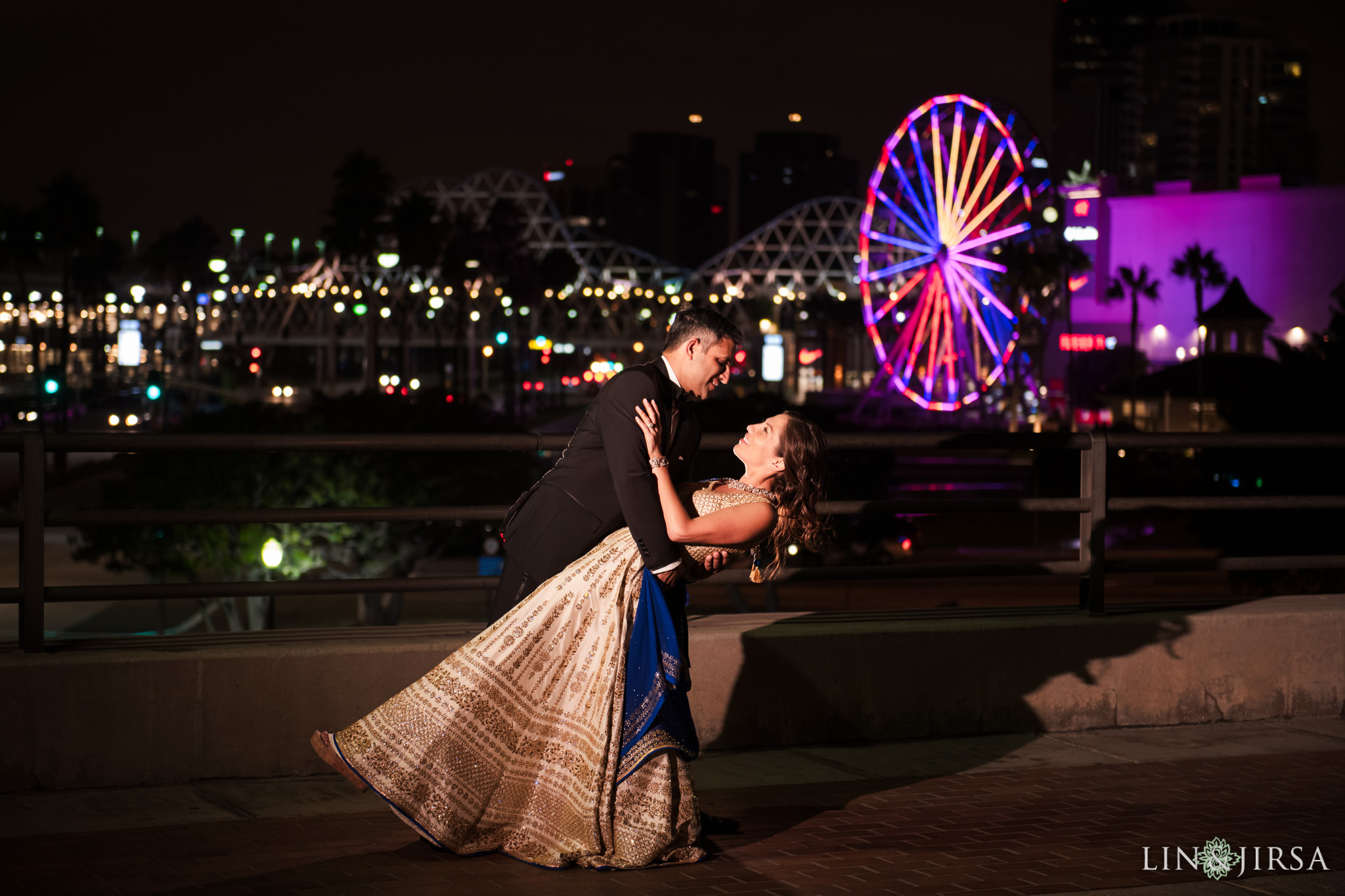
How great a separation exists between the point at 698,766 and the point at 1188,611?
2904mm

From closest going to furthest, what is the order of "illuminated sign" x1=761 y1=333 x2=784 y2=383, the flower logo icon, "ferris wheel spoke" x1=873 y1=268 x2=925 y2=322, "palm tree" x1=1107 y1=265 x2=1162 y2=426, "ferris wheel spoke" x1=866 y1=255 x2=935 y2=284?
1. the flower logo icon
2. "ferris wheel spoke" x1=866 y1=255 x2=935 y2=284
3. "ferris wheel spoke" x1=873 y1=268 x2=925 y2=322
4. "illuminated sign" x1=761 y1=333 x2=784 y2=383
5. "palm tree" x1=1107 y1=265 x2=1162 y2=426

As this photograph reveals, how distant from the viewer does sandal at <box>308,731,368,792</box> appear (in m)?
4.89

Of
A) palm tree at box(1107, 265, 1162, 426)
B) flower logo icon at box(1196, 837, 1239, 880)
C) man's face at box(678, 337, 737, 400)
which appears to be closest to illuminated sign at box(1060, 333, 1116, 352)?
palm tree at box(1107, 265, 1162, 426)

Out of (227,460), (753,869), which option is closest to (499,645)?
(753,869)

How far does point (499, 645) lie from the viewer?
4.95 meters

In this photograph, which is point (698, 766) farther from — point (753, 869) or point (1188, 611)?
point (1188, 611)

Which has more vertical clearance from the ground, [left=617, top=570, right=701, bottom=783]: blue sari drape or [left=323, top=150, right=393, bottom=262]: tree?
[left=323, top=150, right=393, bottom=262]: tree

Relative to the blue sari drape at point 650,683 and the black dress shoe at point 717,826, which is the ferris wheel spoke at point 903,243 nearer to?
the black dress shoe at point 717,826

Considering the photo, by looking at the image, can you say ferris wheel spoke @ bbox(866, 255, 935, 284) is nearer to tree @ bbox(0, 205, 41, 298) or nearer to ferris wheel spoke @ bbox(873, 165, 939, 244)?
ferris wheel spoke @ bbox(873, 165, 939, 244)

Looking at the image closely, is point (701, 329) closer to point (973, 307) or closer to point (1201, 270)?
point (973, 307)

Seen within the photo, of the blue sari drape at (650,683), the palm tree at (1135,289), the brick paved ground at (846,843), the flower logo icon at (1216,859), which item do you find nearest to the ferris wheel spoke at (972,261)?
the brick paved ground at (846,843)

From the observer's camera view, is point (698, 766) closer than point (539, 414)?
Yes

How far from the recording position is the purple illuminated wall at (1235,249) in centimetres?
11038

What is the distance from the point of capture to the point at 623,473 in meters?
4.69
